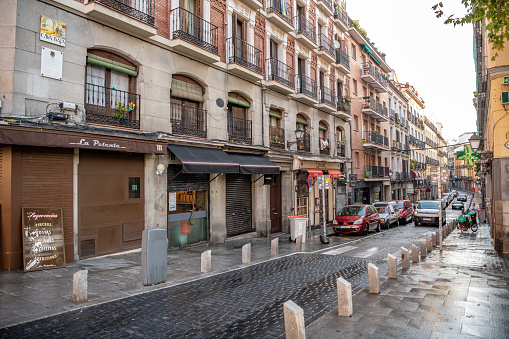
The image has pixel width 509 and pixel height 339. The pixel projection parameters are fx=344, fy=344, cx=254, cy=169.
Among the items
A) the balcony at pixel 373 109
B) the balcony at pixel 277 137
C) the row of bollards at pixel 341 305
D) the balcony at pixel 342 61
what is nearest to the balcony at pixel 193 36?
the balcony at pixel 277 137

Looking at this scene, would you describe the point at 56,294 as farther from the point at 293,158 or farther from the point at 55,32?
the point at 293,158

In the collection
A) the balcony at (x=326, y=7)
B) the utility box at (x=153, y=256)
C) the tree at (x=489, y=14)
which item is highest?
the balcony at (x=326, y=7)

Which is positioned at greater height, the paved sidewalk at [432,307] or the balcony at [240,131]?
the balcony at [240,131]

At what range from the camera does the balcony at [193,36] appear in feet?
41.8

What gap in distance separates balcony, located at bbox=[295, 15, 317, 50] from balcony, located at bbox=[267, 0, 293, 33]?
88cm

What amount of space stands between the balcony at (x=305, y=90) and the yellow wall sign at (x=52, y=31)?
1303cm

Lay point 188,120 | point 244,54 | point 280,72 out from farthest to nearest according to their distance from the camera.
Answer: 1. point 280,72
2. point 244,54
3. point 188,120

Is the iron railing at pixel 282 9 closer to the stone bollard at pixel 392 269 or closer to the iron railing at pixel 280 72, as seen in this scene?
the iron railing at pixel 280 72

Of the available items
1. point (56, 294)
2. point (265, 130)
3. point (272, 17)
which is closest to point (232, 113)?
point (265, 130)

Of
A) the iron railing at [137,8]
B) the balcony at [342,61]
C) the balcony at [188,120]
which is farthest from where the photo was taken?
the balcony at [342,61]

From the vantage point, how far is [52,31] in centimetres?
936

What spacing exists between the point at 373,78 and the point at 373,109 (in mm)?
2979

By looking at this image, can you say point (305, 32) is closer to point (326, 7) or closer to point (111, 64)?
point (326, 7)

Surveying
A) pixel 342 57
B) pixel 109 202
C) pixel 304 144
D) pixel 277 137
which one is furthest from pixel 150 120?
pixel 342 57
